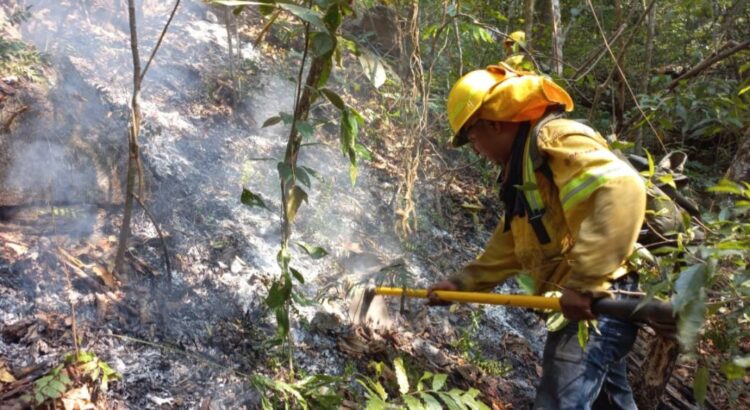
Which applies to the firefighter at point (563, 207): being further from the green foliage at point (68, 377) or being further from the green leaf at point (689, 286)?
the green foliage at point (68, 377)

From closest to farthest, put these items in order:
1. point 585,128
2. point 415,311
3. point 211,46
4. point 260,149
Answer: point 585,128 < point 415,311 < point 260,149 < point 211,46

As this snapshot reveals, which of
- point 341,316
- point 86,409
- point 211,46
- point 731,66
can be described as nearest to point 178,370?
point 86,409

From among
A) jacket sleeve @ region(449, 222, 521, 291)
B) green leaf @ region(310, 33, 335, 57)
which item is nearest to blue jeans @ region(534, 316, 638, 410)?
jacket sleeve @ region(449, 222, 521, 291)

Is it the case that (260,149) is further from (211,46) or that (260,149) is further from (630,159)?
(630,159)

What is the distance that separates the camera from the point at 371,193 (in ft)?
17.6

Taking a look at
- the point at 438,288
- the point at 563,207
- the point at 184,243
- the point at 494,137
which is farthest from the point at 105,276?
the point at 563,207

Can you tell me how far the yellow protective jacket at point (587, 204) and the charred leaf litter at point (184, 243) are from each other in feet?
4.78

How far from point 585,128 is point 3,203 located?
314cm

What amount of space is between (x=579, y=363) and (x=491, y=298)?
525mm

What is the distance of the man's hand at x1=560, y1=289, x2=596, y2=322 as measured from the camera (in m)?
2.29

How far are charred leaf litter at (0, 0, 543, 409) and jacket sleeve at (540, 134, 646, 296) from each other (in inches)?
64.1

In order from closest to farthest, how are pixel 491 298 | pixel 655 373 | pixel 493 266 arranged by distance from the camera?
pixel 491 298 → pixel 493 266 → pixel 655 373

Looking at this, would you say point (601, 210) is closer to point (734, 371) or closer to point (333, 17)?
point (734, 371)

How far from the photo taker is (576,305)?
2.30 m
